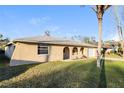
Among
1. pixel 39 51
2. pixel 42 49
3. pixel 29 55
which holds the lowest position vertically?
pixel 29 55

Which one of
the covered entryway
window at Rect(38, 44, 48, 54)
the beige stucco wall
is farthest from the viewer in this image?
the covered entryway

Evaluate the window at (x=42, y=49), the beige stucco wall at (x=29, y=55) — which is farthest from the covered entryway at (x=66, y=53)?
the window at (x=42, y=49)

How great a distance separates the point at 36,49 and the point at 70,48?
179 inches

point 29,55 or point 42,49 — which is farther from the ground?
point 42,49

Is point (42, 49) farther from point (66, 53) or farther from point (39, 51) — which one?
point (66, 53)

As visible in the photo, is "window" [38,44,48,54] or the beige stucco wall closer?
the beige stucco wall

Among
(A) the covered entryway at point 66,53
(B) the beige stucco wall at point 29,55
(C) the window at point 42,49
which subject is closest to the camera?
(B) the beige stucco wall at point 29,55

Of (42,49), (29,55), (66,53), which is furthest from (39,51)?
(66,53)

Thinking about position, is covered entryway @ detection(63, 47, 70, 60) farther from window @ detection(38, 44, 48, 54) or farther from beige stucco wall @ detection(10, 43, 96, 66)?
window @ detection(38, 44, 48, 54)

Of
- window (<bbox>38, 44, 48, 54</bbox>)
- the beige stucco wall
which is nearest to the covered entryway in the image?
the beige stucco wall

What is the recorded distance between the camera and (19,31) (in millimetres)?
21375

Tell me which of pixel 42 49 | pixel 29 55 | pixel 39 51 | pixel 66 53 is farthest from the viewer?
pixel 66 53

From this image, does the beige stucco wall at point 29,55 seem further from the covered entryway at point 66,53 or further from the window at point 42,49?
the covered entryway at point 66,53
